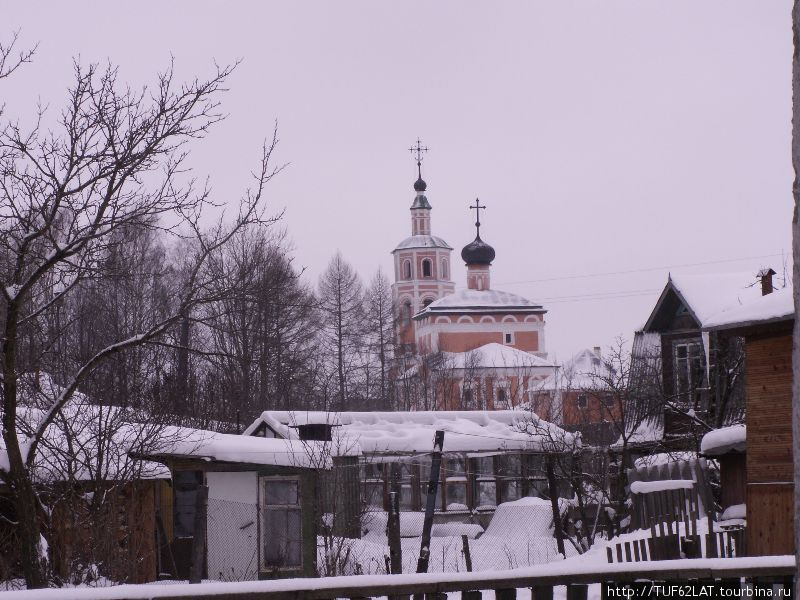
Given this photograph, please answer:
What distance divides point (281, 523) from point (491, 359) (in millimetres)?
55784

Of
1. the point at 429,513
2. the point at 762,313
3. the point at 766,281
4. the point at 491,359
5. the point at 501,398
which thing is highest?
the point at 491,359

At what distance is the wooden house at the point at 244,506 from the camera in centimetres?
1816

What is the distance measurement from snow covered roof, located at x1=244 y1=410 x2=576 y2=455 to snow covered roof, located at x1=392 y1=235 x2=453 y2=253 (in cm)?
6948

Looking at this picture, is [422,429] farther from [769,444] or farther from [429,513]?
[769,444]

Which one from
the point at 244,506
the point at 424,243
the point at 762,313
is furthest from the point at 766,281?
the point at 424,243

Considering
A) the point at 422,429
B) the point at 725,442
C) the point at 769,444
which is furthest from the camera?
the point at 422,429

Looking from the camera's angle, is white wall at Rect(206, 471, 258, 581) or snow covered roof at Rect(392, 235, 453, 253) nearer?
white wall at Rect(206, 471, 258, 581)

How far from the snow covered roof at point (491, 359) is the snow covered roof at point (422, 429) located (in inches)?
1497

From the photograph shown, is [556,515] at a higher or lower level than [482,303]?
lower

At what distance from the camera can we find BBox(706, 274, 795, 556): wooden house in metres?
13.7

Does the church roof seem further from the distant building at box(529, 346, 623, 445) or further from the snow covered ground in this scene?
the snow covered ground

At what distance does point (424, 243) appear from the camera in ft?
A: 338

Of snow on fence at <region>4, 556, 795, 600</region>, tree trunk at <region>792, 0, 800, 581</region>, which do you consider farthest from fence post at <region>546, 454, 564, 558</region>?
tree trunk at <region>792, 0, 800, 581</region>

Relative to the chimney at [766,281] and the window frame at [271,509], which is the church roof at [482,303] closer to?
the chimney at [766,281]
